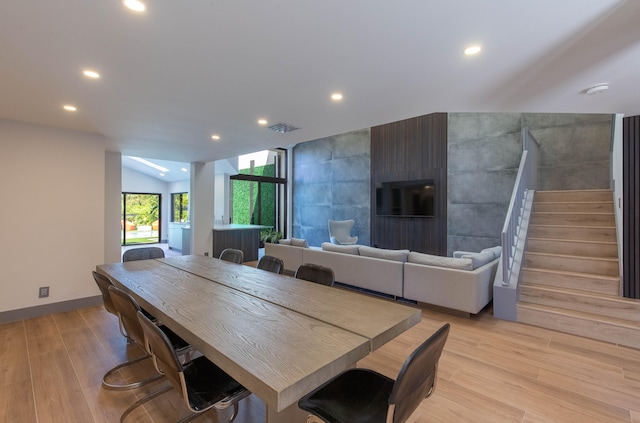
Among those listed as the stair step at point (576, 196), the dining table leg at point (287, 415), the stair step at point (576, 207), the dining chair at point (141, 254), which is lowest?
the dining table leg at point (287, 415)

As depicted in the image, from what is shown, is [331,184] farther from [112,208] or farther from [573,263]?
[573,263]

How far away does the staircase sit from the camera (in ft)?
9.86

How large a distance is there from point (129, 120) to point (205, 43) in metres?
2.16

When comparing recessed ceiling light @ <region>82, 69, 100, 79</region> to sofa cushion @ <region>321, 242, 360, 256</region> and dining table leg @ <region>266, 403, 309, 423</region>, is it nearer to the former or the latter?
dining table leg @ <region>266, 403, 309, 423</region>

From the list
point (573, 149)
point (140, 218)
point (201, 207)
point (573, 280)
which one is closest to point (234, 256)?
point (201, 207)

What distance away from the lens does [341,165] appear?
836 cm

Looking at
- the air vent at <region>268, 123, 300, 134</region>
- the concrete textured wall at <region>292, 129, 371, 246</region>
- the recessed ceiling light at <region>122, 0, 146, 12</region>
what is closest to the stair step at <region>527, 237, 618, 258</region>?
the air vent at <region>268, 123, 300, 134</region>

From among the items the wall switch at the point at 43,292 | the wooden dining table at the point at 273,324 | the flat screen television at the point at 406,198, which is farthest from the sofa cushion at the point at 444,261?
the wall switch at the point at 43,292

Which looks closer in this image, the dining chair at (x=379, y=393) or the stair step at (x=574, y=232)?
the dining chair at (x=379, y=393)

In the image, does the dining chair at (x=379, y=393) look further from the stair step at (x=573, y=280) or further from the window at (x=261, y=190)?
the window at (x=261, y=190)

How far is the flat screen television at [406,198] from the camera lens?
6523mm

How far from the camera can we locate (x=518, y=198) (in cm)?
436

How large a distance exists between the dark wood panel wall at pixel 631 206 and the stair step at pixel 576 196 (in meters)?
1.74

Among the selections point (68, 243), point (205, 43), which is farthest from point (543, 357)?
point (68, 243)
